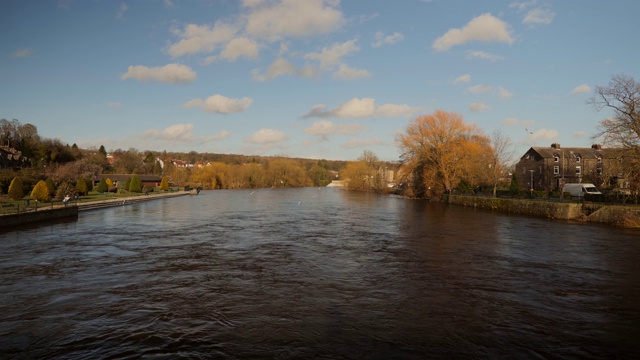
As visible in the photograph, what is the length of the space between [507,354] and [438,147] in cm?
5543

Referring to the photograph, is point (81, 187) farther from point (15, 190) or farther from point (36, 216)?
point (36, 216)

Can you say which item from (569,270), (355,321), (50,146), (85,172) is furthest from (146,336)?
(50,146)

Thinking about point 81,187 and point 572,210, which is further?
point 81,187

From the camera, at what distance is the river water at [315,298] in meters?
8.23

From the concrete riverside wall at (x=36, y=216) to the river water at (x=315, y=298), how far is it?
16.3 feet

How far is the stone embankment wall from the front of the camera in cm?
2957

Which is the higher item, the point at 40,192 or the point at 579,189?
the point at 579,189

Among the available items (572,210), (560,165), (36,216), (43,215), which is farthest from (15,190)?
(560,165)

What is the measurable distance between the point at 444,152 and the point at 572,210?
87.7 ft

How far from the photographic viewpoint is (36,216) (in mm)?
28609

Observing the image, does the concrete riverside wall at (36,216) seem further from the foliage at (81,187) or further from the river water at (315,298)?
the foliage at (81,187)

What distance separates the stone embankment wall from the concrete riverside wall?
4234cm

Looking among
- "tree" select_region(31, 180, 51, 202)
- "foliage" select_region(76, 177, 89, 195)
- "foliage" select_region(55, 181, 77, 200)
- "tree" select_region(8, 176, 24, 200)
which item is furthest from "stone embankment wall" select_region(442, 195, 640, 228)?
"foliage" select_region(76, 177, 89, 195)

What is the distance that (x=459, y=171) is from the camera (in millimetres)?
58938
